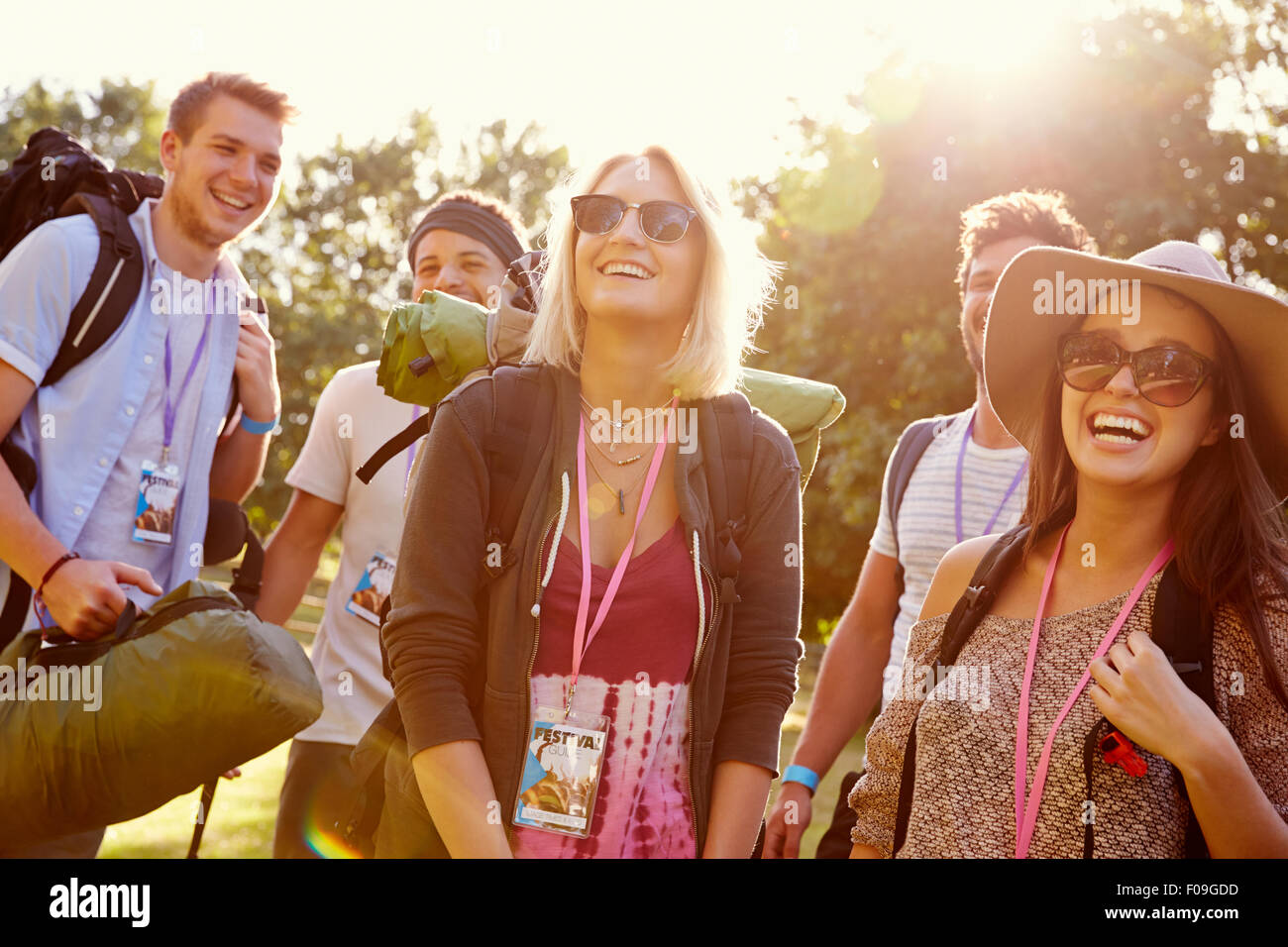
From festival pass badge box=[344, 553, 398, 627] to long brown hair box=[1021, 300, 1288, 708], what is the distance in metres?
2.42

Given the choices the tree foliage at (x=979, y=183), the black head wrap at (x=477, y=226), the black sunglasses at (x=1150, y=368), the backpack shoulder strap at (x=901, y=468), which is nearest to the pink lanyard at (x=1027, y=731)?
the black sunglasses at (x=1150, y=368)

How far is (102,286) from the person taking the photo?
382 cm

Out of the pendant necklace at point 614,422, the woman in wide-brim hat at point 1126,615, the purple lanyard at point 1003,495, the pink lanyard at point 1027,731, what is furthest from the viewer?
the purple lanyard at point 1003,495

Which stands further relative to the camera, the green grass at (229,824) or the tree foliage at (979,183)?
the tree foliage at (979,183)

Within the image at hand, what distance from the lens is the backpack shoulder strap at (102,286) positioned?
12.3ft

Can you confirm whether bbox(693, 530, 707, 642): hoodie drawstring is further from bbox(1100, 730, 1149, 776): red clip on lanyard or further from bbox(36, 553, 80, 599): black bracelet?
bbox(36, 553, 80, 599): black bracelet

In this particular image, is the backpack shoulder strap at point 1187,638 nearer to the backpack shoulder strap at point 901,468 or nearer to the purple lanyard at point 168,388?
the backpack shoulder strap at point 901,468

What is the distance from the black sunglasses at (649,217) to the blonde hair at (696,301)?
7 cm

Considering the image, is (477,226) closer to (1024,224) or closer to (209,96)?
(209,96)

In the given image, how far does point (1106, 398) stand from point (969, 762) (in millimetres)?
834

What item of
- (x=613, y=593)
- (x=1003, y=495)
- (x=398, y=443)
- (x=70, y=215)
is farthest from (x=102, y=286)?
(x=1003, y=495)

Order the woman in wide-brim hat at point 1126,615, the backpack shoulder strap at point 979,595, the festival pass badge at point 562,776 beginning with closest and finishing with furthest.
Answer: the woman in wide-brim hat at point 1126,615
the festival pass badge at point 562,776
the backpack shoulder strap at point 979,595

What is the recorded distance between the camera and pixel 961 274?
482 cm

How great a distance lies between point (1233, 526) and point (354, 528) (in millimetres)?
3081
